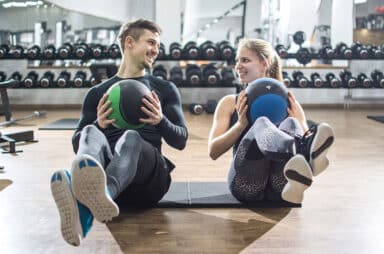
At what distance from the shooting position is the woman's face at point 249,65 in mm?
1964

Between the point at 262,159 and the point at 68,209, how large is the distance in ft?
2.58

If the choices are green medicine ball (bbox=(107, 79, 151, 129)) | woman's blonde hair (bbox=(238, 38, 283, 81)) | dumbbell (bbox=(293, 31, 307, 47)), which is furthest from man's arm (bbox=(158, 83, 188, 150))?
dumbbell (bbox=(293, 31, 307, 47))

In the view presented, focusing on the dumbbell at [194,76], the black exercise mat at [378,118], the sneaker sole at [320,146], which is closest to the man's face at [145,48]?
the sneaker sole at [320,146]

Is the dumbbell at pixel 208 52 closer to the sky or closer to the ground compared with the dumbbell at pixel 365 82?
closer to the sky

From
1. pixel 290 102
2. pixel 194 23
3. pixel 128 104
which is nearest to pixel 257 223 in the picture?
pixel 290 102

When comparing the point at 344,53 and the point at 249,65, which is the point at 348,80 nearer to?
the point at 344,53

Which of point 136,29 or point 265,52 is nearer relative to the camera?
point 136,29

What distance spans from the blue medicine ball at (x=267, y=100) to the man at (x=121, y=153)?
0.29 m

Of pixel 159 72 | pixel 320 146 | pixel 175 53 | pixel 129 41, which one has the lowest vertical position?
pixel 320 146

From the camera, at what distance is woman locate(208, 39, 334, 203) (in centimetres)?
149

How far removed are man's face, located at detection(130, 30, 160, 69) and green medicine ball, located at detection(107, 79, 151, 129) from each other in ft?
0.57

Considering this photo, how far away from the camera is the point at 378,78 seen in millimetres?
6047

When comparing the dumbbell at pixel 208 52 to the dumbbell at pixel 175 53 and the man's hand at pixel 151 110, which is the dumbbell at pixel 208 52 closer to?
the dumbbell at pixel 175 53

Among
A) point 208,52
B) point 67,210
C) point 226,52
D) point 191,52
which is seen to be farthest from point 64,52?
point 67,210
